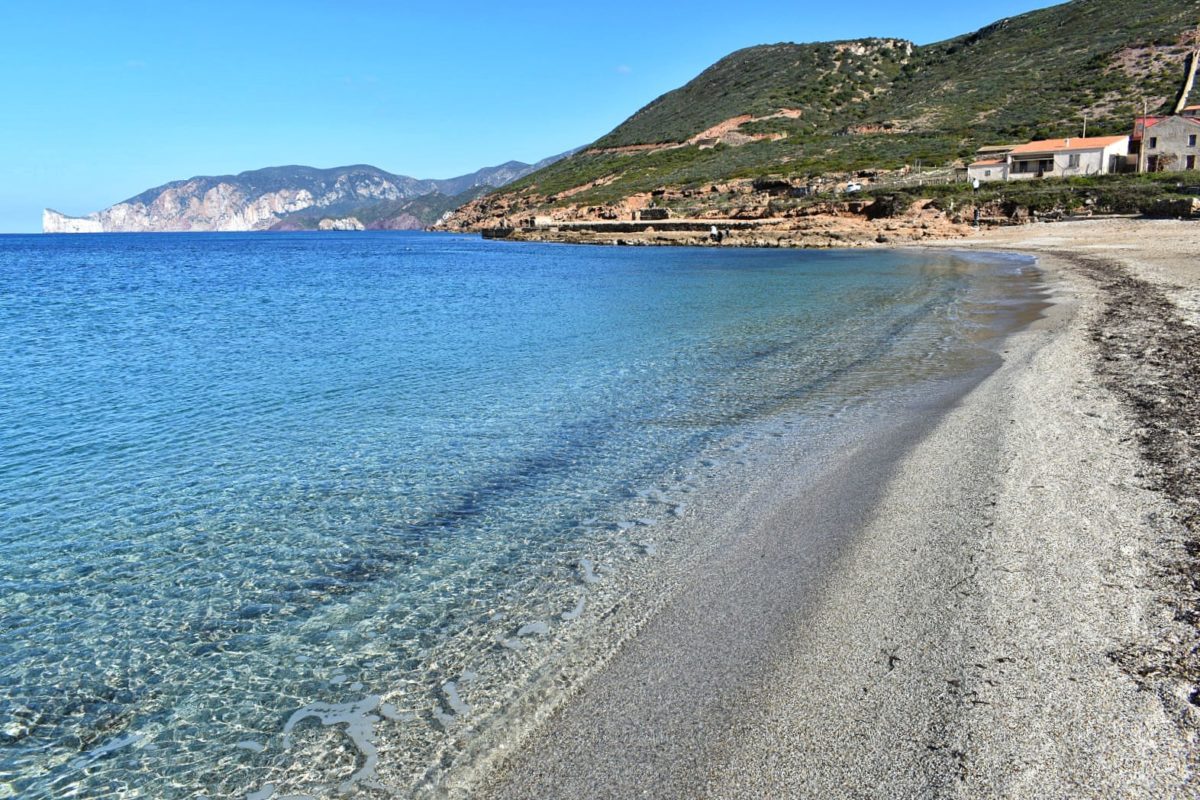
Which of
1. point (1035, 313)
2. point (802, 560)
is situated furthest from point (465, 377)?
point (1035, 313)

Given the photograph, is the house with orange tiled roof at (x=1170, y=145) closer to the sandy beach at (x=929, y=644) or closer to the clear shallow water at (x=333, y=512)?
the clear shallow water at (x=333, y=512)

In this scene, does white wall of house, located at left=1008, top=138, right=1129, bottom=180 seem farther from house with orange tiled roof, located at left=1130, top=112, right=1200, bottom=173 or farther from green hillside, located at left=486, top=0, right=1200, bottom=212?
green hillside, located at left=486, top=0, right=1200, bottom=212

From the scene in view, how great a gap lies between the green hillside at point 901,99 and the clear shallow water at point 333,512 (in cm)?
5959

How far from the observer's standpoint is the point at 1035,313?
1755 cm

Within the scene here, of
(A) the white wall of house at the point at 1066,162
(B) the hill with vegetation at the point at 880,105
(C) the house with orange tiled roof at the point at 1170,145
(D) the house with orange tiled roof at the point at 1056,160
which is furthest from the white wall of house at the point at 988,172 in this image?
(C) the house with orange tiled roof at the point at 1170,145

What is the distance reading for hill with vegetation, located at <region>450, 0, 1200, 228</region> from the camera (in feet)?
231

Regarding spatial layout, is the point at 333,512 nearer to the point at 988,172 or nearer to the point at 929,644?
the point at 929,644

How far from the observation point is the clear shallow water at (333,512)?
4105 mm

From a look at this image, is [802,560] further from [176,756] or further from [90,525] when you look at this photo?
[90,525]

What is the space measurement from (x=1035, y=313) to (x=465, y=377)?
44.6ft

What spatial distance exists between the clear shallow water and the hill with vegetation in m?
58.4

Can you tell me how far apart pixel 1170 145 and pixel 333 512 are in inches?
2617

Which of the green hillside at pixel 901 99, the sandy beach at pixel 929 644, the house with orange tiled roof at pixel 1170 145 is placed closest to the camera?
the sandy beach at pixel 929 644

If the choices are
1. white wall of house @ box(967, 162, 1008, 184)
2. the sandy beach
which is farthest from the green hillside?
the sandy beach
